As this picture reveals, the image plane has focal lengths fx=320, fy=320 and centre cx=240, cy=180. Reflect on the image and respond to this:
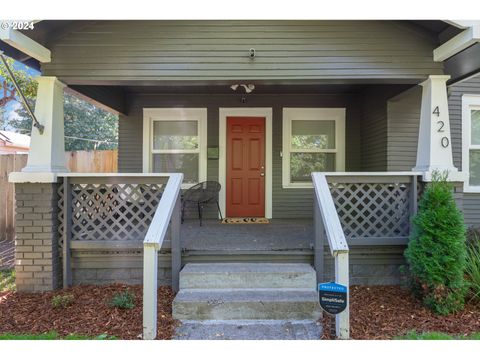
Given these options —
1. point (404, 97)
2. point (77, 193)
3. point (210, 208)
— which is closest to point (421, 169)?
point (404, 97)

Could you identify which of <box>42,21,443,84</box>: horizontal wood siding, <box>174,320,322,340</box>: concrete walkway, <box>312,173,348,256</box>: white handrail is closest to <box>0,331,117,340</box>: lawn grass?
<box>174,320,322,340</box>: concrete walkway

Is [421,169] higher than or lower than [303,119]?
lower

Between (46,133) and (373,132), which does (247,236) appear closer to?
(46,133)

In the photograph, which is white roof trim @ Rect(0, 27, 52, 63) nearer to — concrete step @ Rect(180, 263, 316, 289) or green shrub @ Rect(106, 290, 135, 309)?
green shrub @ Rect(106, 290, 135, 309)

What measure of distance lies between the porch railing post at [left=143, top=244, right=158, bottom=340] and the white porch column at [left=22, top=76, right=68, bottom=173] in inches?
73.7

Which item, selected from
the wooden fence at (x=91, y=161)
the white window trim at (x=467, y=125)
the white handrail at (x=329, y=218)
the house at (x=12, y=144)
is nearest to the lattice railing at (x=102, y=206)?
the white handrail at (x=329, y=218)

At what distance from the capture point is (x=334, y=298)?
7.88ft

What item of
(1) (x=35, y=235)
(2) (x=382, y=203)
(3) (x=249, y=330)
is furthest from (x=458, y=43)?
(1) (x=35, y=235)

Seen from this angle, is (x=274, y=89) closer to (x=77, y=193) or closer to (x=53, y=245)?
(x=77, y=193)

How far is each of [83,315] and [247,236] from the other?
216 centimetres

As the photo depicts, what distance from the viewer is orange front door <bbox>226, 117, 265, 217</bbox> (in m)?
6.12

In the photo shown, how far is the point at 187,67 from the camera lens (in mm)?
3760

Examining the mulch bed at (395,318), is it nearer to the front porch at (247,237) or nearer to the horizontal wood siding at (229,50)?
the front porch at (247,237)

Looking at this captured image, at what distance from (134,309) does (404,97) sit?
454 centimetres
